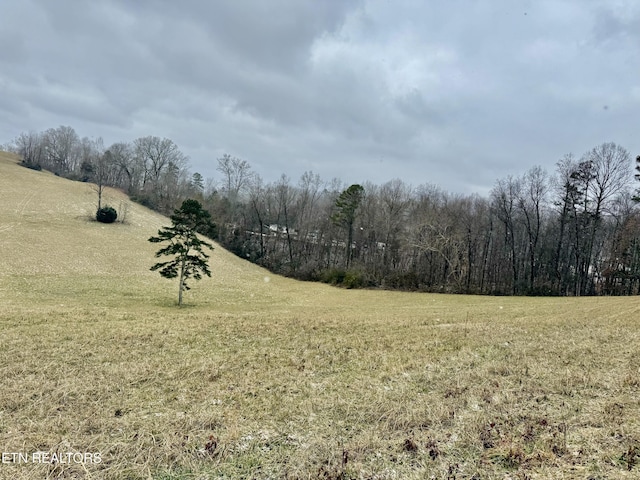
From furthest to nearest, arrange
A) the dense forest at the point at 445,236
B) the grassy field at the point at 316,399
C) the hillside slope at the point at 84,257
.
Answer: the dense forest at the point at 445,236
the hillside slope at the point at 84,257
the grassy field at the point at 316,399

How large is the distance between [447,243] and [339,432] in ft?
113

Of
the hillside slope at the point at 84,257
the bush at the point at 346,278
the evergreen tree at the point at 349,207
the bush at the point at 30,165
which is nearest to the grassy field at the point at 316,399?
the hillside slope at the point at 84,257

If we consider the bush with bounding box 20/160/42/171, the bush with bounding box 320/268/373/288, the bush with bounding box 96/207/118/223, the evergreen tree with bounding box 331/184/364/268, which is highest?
the bush with bounding box 20/160/42/171

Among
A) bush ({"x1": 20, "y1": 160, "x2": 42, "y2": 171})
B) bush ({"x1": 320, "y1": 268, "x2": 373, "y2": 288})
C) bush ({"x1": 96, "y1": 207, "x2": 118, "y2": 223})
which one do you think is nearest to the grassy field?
bush ({"x1": 320, "y1": 268, "x2": 373, "y2": 288})

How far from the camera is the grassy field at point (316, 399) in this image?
3.11 m

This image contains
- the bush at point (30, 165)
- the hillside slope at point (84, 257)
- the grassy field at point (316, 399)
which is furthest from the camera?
the bush at point (30, 165)

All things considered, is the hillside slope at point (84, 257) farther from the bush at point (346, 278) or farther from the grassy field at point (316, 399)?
the grassy field at point (316, 399)

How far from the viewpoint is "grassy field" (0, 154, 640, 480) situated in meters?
3.11

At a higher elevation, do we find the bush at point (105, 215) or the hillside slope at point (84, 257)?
the bush at point (105, 215)

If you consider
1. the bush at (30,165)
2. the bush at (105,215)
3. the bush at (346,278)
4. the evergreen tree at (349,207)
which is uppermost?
the bush at (30,165)

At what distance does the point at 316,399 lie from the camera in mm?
4730

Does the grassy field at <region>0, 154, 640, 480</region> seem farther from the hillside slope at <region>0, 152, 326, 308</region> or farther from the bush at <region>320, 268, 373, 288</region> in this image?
the bush at <region>320, 268, 373, 288</region>

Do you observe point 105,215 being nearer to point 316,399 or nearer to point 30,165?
point 30,165

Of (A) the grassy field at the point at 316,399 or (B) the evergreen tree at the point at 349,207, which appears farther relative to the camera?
(B) the evergreen tree at the point at 349,207
